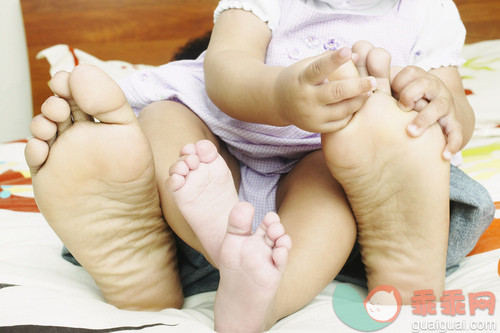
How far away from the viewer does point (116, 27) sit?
1968mm

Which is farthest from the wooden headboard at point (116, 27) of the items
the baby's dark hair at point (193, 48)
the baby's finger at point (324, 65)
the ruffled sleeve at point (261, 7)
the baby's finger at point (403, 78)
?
the baby's finger at point (324, 65)

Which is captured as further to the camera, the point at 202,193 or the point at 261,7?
the point at 261,7

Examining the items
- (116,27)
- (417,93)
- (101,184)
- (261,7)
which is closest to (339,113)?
(417,93)

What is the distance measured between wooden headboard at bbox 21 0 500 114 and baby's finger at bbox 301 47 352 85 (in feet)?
5.04

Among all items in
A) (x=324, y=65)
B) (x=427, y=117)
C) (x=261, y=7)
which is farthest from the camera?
(x=261, y=7)

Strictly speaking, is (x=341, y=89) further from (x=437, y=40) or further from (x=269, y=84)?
(x=437, y=40)

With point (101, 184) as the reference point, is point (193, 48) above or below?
below

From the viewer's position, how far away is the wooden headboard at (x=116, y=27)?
76.9 inches

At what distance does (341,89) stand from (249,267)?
7.9 inches

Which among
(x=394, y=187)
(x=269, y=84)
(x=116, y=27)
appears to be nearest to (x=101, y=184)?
(x=269, y=84)

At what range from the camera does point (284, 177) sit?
0.86m

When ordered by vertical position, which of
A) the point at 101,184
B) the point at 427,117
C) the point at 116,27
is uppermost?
the point at 427,117

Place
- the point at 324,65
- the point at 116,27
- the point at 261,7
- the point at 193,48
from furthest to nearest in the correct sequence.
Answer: the point at 116,27 → the point at 193,48 → the point at 261,7 → the point at 324,65

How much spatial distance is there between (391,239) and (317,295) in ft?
0.41
